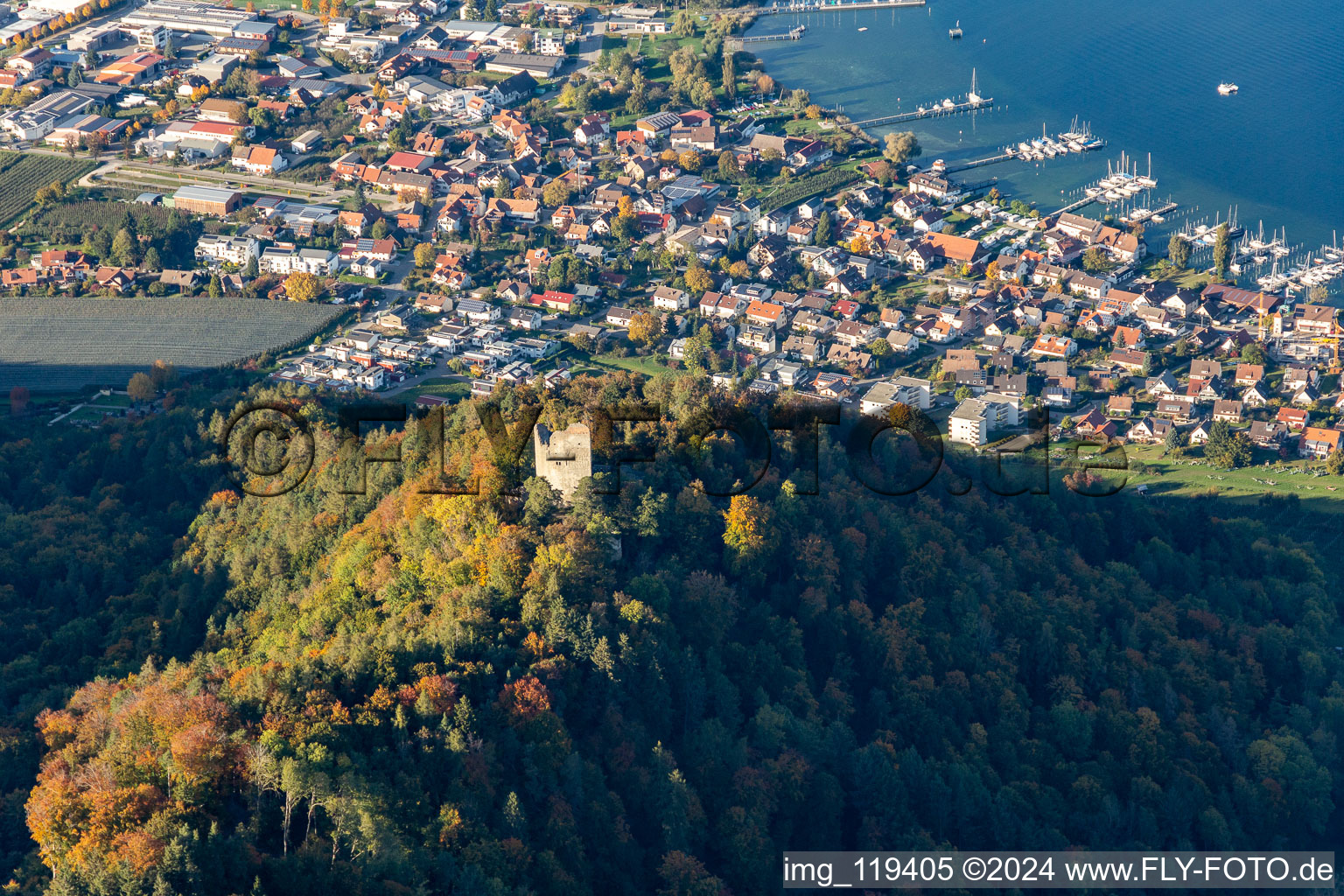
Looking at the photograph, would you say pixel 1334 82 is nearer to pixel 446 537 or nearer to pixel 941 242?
pixel 941 242

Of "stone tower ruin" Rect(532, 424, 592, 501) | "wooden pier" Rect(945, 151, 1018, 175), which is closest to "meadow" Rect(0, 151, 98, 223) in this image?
"wooden pier" Rect(945, 151, 1018, 175)

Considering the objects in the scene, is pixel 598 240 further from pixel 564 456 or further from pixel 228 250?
pixel 564 456

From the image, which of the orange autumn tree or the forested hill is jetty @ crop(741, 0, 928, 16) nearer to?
the forested hill

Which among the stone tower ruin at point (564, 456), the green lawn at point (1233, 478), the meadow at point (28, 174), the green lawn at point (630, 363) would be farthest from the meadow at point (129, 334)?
the green lawn at point (1233, 478)

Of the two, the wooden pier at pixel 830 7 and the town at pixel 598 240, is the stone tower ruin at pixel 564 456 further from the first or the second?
the wooden pier at pixel 830 7

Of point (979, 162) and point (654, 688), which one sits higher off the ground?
point (979, 162)

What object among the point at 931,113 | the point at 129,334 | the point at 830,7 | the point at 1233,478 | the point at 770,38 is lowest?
the point at 1233,478

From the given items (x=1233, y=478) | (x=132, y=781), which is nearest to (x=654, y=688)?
(x=132, y=781)
